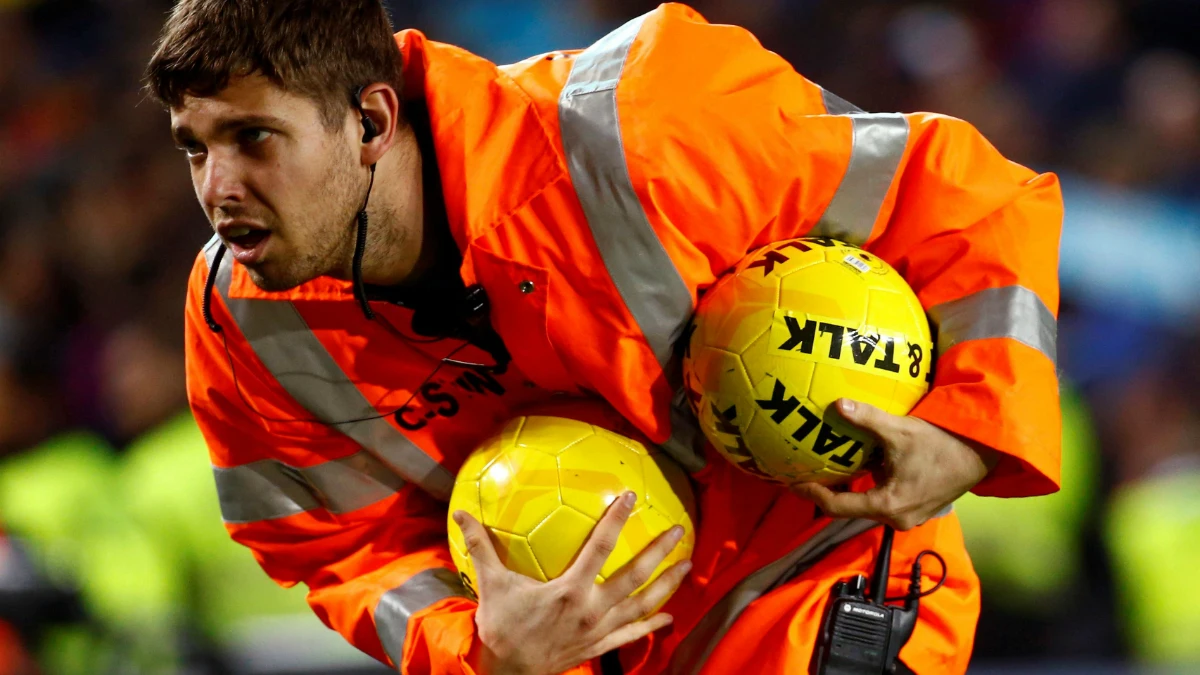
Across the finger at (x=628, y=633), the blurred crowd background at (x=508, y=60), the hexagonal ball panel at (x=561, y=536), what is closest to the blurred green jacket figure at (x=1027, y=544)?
the blurred crowd background at (x=508, y=60)

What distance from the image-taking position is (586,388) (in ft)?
7.06

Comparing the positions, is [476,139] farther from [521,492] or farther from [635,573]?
[635,573]

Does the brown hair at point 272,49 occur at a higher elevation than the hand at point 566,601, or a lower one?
higher

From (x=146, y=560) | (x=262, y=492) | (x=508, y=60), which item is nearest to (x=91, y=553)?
(x=146, y=560)

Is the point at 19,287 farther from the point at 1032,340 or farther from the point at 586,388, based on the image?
the point at 1032,340

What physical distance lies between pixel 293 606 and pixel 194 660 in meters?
0.34

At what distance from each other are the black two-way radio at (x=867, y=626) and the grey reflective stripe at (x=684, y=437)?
0.32 m

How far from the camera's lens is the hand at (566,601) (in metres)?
1.98

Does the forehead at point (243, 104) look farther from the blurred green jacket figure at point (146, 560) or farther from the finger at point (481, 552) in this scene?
the blurred green jacket figure at point (146, 560)

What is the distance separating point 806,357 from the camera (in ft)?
6.18

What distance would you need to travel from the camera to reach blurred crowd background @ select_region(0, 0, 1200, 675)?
13.0 feet

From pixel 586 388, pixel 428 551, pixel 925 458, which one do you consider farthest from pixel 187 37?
pixel 925 458

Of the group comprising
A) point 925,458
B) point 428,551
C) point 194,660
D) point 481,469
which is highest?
point 925,458

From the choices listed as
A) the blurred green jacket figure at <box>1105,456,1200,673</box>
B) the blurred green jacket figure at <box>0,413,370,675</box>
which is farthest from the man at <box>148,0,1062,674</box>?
the blurred green jacket figure at <box>1105,456,1200,673</box>
